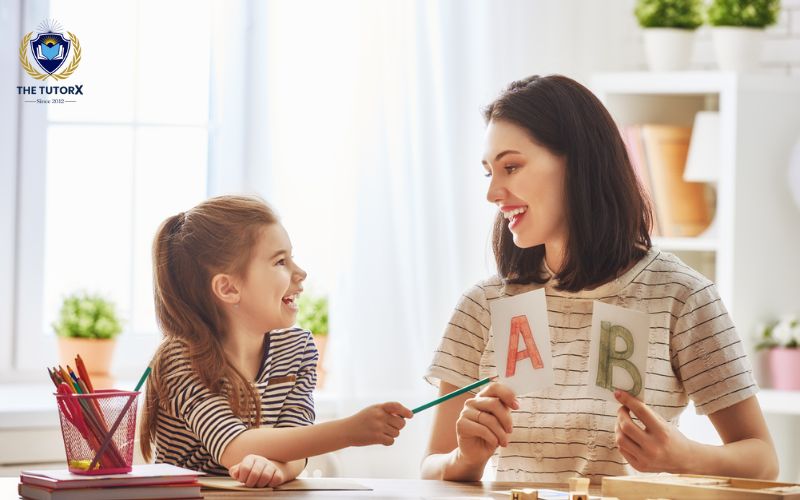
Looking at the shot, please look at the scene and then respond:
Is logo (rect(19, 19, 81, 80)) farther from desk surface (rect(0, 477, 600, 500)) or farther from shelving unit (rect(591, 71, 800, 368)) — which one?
desk surface (rect(0, 477, 600, 500))

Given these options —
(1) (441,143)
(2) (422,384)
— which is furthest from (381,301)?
(1) (441,143)

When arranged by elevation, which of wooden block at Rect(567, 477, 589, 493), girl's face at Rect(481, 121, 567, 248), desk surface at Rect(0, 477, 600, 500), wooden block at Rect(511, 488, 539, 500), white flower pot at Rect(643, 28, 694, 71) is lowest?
desk surface at Rect(0, 477, 600, 500)

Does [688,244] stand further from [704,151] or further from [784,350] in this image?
[784,350]

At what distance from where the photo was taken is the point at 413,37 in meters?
3.40

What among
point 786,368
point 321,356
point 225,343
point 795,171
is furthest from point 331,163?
point 225,343

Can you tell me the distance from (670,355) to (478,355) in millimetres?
344

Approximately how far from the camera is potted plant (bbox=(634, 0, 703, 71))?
138 inches

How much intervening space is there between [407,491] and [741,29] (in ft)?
7.46

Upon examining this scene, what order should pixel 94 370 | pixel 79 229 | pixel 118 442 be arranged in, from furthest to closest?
pixel 79 229, pixel 94 370, pixel 118 442

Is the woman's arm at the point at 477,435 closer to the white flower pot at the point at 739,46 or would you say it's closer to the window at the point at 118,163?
the window at the point at 118,163

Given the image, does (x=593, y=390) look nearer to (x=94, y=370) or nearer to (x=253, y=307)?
(x=253, y=307)

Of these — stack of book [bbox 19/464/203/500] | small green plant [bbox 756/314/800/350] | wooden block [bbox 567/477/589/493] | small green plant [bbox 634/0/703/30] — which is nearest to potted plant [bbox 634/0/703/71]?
small green plant [bbox 634/0/703/30]

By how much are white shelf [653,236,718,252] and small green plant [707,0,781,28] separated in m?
0.66

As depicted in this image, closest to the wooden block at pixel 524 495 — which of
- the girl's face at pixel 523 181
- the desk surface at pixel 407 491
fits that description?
the desk surface at pixel 407 491
